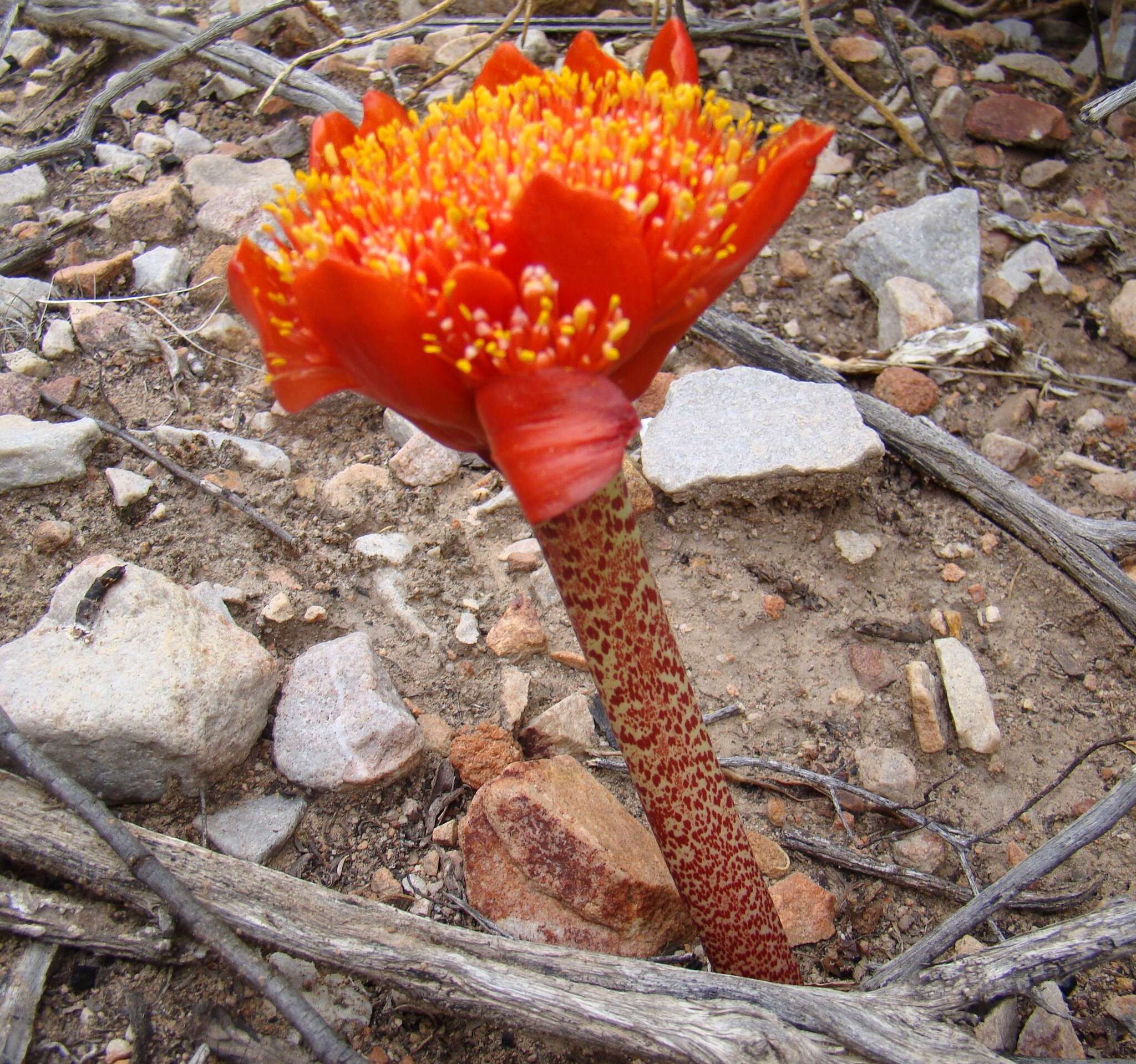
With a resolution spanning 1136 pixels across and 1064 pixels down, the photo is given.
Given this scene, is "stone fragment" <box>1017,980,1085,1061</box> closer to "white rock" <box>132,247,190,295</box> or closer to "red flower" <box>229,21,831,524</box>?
"red flower" <box>229,21,831,524</box>

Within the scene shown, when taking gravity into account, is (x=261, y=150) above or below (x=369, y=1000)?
above

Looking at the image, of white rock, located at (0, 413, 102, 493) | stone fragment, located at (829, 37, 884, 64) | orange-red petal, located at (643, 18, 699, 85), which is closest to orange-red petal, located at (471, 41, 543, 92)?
orange-red petal, located at (643, 18, 699, 85)

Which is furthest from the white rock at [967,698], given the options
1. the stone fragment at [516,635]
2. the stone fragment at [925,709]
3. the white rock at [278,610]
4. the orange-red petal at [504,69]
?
the orange-red petal at [504,69]

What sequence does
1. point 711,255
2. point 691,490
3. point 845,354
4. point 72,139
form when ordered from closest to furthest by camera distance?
point 711,255 → point 691,490 → point 845,354 → point 72,139

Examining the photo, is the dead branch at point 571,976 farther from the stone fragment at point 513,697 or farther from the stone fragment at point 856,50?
the stone fragment at point 856,50

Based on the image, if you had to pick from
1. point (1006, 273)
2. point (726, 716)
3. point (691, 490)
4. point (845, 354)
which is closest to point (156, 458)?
point (691, 490)

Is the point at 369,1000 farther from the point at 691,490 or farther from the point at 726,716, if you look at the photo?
the point at 691,490

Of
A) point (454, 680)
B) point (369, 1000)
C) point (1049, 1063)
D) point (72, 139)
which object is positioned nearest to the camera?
point (1049, 1063)
